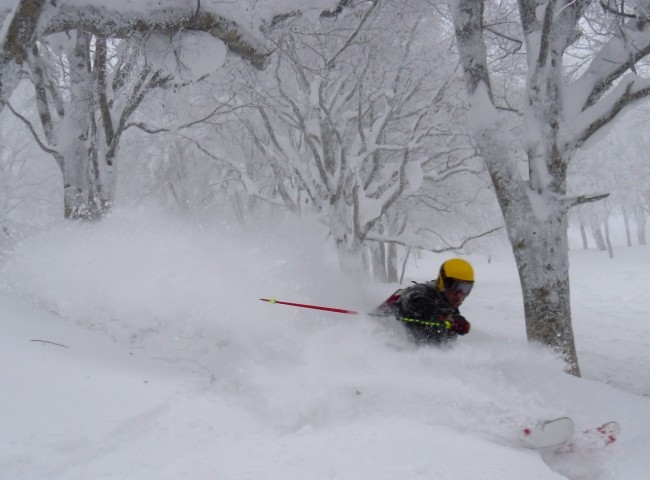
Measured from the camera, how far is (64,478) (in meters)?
2.21

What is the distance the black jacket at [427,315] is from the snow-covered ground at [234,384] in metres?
0.21

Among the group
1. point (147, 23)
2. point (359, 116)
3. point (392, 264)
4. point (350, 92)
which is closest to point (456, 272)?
point (147, 23)

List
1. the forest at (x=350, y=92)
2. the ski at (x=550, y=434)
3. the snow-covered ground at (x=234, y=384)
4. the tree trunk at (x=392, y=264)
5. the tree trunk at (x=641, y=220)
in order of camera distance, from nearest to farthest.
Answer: the snow-covered ground at (x=234, y=384) → the ski at (x=550, y=434) → the forest at (x=350, y=92) → the tree trunk at (x=392, y=264) → the tree trunk at (x=641, y=220)

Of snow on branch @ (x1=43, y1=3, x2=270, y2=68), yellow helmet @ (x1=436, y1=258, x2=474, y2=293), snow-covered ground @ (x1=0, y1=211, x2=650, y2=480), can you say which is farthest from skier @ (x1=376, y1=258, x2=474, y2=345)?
snow on branch @ (x1=43, y1=3, x2=270, y2=68)

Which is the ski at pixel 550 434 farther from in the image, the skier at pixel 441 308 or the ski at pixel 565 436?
the skier at pixel 441 308

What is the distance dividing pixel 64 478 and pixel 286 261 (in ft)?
20.7

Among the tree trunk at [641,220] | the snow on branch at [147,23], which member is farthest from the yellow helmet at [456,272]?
the tree trunk at [641,220]

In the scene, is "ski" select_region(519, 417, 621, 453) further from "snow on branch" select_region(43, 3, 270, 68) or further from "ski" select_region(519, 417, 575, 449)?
"snow on branch" select_region(43, 3, 270, 68)

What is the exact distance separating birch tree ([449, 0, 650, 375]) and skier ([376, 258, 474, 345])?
847 millimetres

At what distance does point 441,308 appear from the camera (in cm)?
495

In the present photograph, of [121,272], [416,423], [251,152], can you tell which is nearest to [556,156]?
[416,423]

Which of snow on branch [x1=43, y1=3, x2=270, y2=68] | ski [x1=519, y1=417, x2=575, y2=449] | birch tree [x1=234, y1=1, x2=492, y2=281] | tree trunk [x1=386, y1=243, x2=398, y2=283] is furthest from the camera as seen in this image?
tree trunk [x1=386, y1=243, x2=398, y2=283]

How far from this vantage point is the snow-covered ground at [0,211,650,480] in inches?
101

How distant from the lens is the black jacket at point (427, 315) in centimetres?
486
